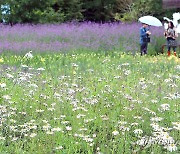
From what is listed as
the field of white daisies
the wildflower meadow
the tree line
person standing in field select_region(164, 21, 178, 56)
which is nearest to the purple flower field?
person standing in field select_region(164, 21, 178, 56)

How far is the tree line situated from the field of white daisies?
13675 millimetres

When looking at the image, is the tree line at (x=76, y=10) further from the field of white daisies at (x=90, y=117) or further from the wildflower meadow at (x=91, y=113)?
the field of white daisies at (x=90, y=117)

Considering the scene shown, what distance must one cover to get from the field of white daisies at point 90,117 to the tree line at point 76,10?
13.7 meters

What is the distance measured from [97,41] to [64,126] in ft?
28.5

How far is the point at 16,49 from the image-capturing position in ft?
36.9

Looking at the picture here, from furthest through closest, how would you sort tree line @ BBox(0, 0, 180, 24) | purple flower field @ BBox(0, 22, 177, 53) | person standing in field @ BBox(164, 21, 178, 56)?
tree line @ BBox(0, 0, 180, 24), person standing in field @ BBox(164, 21, 178, 56), purple flower field @ BBox(0, 22, 177, 53)

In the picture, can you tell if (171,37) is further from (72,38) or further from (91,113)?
(91,113)

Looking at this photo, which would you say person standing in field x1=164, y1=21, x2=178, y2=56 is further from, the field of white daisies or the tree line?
the tree line

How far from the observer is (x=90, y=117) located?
452 centimetres

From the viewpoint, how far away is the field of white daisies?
3842 mm

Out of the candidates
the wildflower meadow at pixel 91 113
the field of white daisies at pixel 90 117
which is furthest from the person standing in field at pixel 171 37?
the field of white daisies at pixel 90 117

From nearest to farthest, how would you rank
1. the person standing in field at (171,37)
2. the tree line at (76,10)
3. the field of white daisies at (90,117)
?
the field of white daisies at (90,117) → the person standing in field at (171,37) → the tree line at (76,10)

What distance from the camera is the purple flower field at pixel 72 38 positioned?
1160 centimetres

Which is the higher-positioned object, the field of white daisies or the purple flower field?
the field of white daisies
